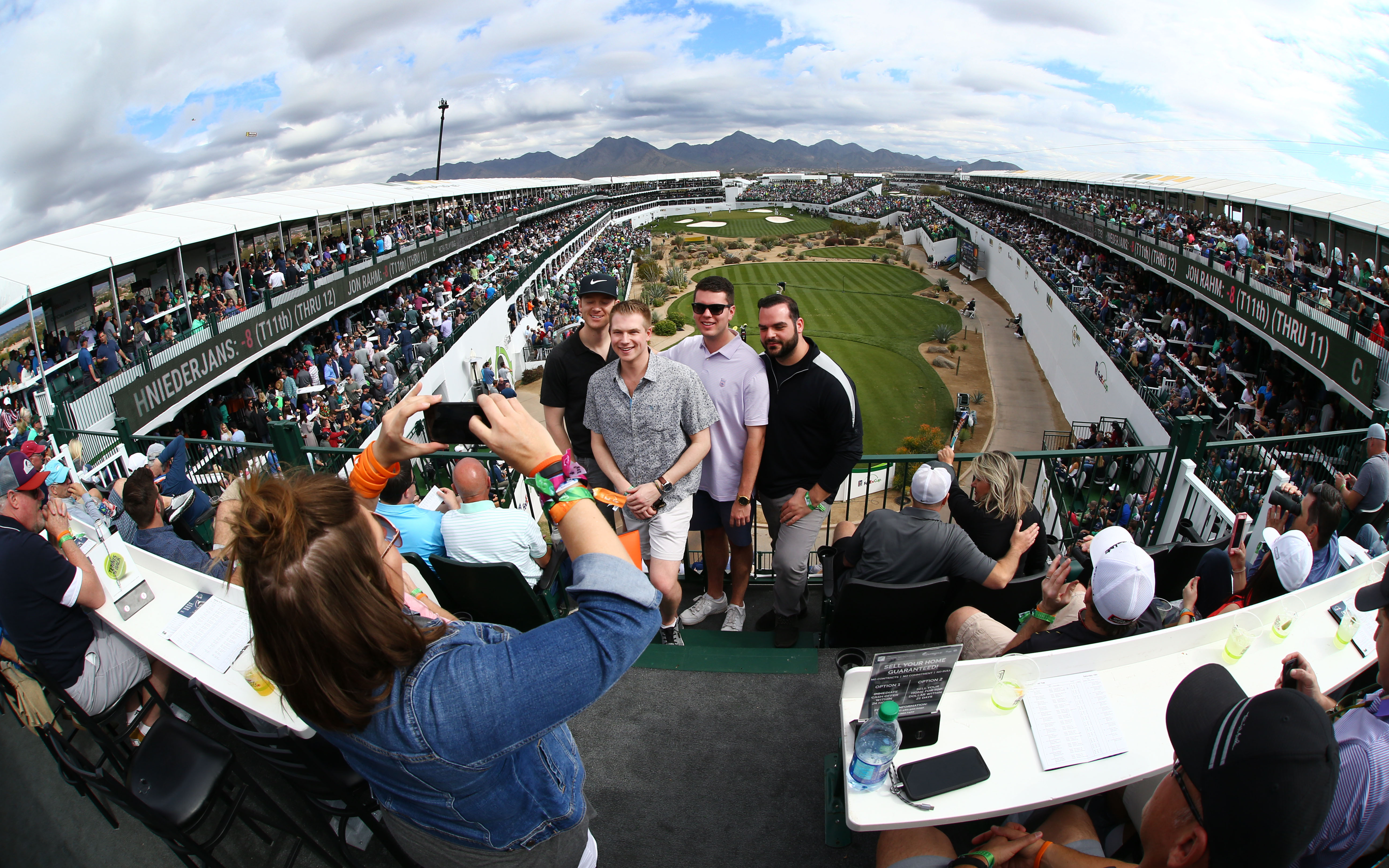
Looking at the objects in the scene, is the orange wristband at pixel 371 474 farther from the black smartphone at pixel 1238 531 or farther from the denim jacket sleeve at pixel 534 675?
the black smartphone at pixel 1238 531

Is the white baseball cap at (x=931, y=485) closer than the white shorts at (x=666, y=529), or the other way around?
the white baseball cap at (x=931, y=485)

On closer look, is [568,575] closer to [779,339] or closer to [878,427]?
[779,339]

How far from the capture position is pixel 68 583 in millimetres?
2932

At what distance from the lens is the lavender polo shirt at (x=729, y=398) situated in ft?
12.4

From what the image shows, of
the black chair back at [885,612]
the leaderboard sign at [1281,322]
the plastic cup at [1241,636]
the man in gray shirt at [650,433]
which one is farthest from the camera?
the leaderboard sign at [1281,322]

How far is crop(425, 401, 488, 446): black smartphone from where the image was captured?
1684 mm

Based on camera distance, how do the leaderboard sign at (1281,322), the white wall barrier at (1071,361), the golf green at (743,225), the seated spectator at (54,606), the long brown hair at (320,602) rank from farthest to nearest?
1. the golf green at (743,225)
2. the white wall barrier at (1071,361)
3. the leaderboard sign at (1281,322)
4. the seated spectator at (54,606)
5. the long brown hair at (320,602)

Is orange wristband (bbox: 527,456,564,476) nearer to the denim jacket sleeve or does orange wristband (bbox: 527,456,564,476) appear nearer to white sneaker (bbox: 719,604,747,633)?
the denim jacket sleeve

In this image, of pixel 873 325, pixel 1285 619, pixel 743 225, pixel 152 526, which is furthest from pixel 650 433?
pixel 743 225

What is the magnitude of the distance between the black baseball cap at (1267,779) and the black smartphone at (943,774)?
73 cm

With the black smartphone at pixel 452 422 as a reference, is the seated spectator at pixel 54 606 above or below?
below

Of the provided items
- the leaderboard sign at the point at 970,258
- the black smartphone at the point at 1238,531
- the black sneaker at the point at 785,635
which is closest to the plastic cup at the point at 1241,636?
the black smartphone at the point at 1238,531

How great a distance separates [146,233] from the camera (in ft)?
46.9

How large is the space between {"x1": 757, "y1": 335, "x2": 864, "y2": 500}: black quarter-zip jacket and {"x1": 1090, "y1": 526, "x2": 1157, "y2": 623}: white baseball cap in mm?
1410
